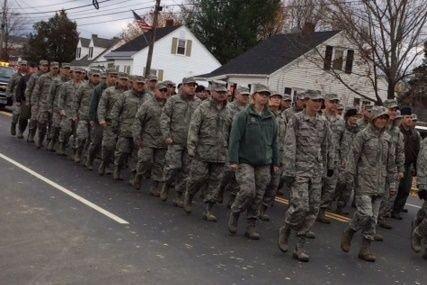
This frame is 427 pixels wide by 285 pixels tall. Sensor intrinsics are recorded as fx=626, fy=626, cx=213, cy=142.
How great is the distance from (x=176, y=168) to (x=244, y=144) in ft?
7.59

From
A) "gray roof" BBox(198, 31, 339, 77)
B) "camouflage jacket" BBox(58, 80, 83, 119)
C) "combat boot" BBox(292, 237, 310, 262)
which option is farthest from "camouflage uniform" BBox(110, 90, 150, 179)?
"gray roof" BBox(198, 31, 339, 77)

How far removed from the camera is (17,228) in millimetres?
7652

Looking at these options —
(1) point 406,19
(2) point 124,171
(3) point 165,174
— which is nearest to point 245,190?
(3) point 165,174

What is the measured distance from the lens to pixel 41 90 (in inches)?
633

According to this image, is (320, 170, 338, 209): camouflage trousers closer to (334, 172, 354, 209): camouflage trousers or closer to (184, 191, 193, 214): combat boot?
(334, 172, 354, 209): camouflage trousers

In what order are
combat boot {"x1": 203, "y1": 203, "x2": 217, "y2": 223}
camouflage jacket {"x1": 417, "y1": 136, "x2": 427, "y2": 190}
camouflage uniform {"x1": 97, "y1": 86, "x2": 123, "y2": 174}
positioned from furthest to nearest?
camouflage uniform {"x1": 97, "y1": 86, "x2": 123, "y2": 174} < combat boot {"x1": 203, "y1": 203, "x2": 217, "y2": 223} < camouflage jacket {"x1": 417, "y1": 136, "x2": 427, "y2": 190}

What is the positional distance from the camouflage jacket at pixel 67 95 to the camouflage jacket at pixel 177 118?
15.7 ft

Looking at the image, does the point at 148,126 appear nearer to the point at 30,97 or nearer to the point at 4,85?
the point at 30,97

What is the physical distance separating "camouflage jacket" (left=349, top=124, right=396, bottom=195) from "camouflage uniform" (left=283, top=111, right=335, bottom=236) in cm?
54

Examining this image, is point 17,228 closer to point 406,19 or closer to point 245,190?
point 245,190

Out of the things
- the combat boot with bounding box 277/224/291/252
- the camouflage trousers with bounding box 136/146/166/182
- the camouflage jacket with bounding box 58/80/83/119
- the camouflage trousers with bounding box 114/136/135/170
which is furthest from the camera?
the camouflage jacket with bounding box 58/80/83/119

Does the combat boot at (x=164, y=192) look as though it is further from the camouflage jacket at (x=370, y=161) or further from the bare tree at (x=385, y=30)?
the bare tree at (x=385, y=30)

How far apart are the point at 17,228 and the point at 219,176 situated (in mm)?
3288

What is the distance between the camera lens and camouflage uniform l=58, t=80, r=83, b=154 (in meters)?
14.7
